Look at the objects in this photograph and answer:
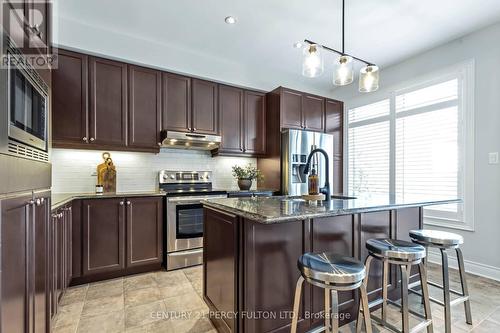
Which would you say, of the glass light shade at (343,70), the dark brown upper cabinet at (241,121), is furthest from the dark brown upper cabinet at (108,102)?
the glass light shade at (343,70)

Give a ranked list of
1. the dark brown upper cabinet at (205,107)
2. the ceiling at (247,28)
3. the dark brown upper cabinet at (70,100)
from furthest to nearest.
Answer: the dark brown upper cabinet at (205,107) → the dark brown upper cabinet at (70,100) → the ceiling at (247,28)

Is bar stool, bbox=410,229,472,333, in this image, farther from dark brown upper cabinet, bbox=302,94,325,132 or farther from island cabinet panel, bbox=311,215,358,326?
dark brown upper cabinet, bbox=302,94,325,132

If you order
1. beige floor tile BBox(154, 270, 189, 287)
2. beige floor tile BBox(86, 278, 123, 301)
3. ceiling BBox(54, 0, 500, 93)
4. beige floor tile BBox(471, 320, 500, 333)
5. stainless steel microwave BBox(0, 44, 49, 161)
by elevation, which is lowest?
beige floor tile BBox(154, 270, 189, 287)

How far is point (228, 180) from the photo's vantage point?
13.1ft

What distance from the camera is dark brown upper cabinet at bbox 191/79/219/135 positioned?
3404mm

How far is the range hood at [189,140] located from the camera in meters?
3.12

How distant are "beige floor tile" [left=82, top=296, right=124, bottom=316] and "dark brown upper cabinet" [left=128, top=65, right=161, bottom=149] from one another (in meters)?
1.69

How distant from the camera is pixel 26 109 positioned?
117cm

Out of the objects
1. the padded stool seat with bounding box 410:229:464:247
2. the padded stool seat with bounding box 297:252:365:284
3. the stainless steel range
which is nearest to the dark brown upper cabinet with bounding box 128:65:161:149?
the stainless steel range

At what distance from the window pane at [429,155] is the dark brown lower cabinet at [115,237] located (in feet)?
10.8

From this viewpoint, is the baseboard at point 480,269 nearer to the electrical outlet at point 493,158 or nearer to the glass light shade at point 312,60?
the electrical outlet at point 493,158

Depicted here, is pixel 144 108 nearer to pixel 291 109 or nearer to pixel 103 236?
pixel 103 236

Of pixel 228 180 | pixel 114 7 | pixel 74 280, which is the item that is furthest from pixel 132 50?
pixel 74 280

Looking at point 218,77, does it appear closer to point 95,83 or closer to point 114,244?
point 95,83
